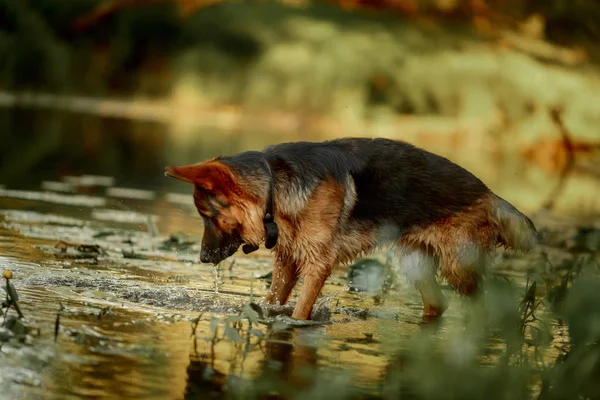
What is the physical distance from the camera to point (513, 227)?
8.38 meters

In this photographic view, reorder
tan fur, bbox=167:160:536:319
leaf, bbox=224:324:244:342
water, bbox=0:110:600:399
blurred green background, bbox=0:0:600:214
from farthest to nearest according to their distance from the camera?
blurred green background, bbox=0:0:600:214, tan fur, bbox=167:160:536:319, leaf, bbox=224:324:244:342, water, bbox=0:110:600:399

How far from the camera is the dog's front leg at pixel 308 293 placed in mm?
7758

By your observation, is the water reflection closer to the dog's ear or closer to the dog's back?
the dog's back

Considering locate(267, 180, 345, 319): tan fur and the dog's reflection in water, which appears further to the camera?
locate(267, 180, 345, 319): tan fur

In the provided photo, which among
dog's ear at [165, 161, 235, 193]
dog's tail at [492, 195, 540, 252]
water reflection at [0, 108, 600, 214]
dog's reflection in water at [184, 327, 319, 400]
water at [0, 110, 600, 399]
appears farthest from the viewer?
water reflection at [0, 108, 600, 214]

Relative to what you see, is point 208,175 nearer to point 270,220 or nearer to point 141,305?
point 270,220

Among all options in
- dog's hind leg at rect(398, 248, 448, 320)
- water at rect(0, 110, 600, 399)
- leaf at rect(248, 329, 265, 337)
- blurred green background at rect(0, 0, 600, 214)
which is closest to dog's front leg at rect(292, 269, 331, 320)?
water at rect(0, 110, 600, 399)

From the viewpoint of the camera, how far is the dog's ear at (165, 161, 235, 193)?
7.17 meters

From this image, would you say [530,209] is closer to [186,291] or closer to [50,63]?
[186,291]

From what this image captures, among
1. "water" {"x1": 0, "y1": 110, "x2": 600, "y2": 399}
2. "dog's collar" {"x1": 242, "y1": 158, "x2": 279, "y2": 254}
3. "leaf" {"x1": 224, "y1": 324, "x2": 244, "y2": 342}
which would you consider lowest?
"water" {"x1": 0, "y1": 110, "x2": 600, "y2": 399}

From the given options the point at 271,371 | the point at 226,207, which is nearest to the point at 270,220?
the point at 226,207

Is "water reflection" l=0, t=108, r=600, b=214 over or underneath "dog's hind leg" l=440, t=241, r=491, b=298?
underneath

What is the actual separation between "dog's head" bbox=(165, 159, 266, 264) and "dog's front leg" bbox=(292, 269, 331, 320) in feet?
1.40

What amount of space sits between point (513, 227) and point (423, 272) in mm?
714
